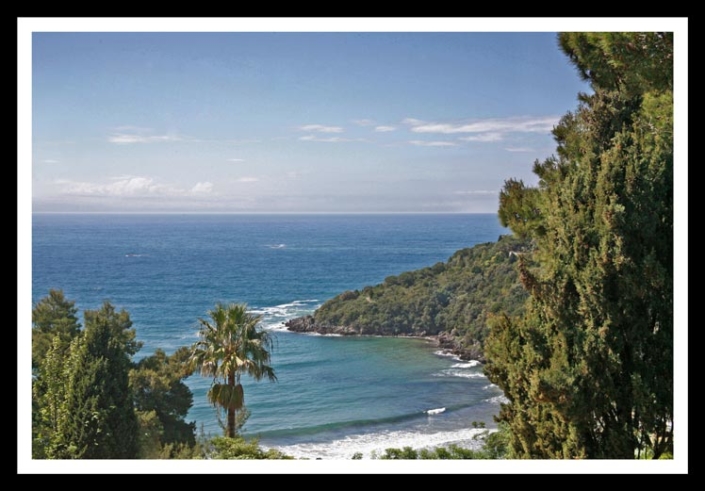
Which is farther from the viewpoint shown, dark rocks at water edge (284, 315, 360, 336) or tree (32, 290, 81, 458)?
dark rocks at water edge (284, 315, 360, 336)

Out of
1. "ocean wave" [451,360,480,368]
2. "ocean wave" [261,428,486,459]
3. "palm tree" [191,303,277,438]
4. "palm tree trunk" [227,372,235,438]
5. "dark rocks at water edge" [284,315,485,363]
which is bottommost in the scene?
"ocean wave" [261,428,486,459]

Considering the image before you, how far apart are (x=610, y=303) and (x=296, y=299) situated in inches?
1162

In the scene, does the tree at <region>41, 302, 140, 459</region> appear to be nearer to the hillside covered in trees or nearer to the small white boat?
the small white boat

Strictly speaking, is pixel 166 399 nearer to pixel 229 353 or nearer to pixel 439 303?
pixel 229 353

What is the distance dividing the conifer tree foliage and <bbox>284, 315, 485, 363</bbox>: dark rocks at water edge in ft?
47.5

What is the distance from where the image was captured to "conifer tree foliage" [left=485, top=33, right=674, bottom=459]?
3.75 m

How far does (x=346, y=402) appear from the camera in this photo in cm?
1739

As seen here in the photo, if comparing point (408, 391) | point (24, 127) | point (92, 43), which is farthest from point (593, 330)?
point (408, 391)

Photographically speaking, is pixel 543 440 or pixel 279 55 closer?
pixel 543 440

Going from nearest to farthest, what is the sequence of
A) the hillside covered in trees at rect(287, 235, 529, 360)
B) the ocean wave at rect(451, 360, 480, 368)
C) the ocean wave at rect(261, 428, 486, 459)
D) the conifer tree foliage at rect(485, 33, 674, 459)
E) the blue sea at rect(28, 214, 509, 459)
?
1. the conifer tree foliage at rect(485, 33, 674, 459)
2. the ocean wave at rect(261, 428, 486, 459)
3. the blue sea at rect(28, 214, 509, 459)
4. the ocean wave at rect(451, 360, 480, 368)
5. the hillside covered in trees at rect(287, 235, 529, 360)

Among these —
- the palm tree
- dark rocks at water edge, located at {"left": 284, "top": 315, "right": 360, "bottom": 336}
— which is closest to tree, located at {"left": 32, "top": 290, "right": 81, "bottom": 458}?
the palm tree

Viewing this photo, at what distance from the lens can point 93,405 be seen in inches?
250

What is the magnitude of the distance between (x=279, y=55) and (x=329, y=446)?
1144cm

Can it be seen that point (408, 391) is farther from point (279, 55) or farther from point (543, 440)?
point (543, 440)
